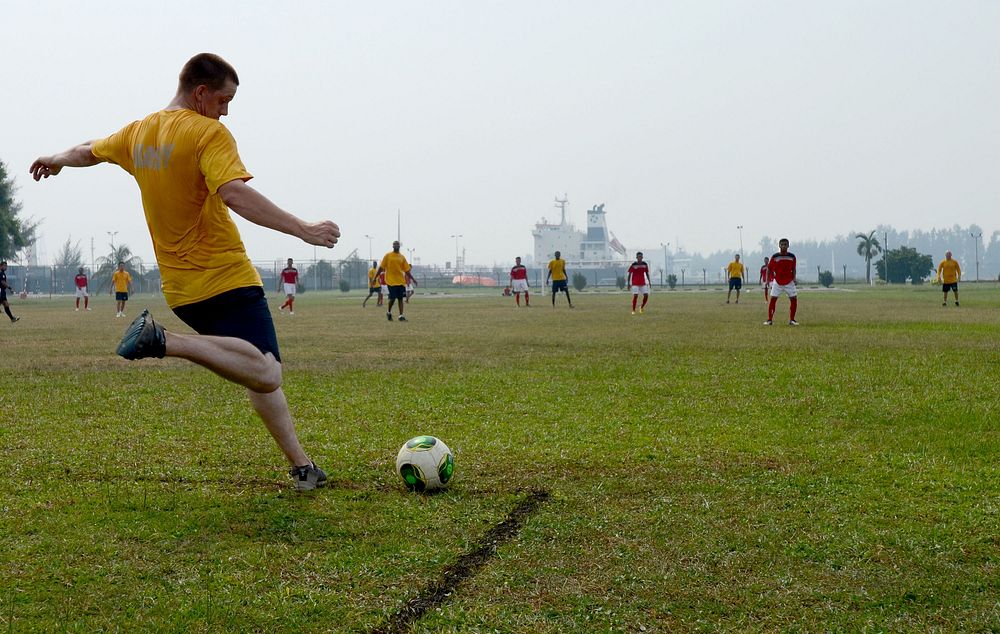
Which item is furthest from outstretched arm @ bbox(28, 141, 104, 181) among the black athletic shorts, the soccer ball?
the soccer ball

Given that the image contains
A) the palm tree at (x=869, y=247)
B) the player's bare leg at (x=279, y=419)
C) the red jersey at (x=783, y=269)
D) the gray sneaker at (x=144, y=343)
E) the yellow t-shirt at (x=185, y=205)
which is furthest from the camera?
the palm tree at (x=869, y=247)

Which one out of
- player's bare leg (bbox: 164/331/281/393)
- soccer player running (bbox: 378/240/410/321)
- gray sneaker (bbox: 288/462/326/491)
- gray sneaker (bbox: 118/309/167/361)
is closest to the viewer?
gray sneaker (bbox: 118/309/167/361)

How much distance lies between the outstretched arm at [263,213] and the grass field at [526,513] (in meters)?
1.33

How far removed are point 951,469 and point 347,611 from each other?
12.6 ft

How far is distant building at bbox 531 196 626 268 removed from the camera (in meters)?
128

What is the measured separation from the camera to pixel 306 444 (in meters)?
6.49

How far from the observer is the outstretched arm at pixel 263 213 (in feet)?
14.6

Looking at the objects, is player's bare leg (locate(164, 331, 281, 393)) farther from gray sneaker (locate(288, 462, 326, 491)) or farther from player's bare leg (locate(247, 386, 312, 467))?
gray sneaker (locate(288, 462, 326, 491))

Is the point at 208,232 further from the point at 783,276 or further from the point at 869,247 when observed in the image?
the point at 869,247

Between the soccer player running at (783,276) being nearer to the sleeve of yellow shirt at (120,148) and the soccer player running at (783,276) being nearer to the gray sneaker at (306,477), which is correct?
the gray sneaker at (306,477)

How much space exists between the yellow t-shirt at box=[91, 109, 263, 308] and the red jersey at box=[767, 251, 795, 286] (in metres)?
17.2

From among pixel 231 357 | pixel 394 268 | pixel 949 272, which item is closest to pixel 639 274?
pixel 394 268

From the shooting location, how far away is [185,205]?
4.75 metres

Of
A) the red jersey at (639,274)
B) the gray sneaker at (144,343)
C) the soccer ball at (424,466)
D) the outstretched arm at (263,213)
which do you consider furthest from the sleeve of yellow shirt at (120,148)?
the red jersey at (639,274)
